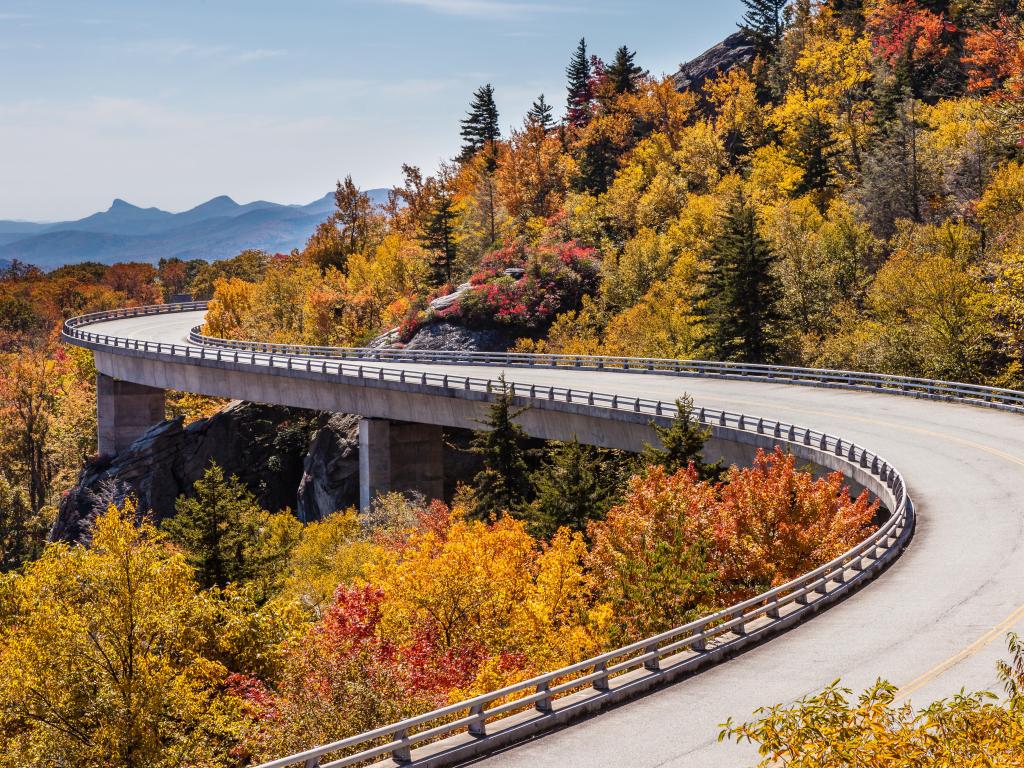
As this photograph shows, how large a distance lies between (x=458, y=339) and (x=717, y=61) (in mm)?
69100

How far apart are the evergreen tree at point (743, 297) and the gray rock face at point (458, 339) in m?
17.5

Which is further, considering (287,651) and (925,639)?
(287,651)

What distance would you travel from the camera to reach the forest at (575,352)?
21109 millimetres

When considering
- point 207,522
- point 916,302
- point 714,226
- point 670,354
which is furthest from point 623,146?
point 207,522

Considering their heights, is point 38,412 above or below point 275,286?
below

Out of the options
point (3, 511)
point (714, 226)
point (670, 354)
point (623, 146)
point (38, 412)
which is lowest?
point (3, 511)

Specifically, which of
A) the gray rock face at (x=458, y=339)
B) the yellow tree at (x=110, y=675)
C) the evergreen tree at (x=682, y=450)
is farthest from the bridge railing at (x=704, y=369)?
the yellow tree at (x=110, y=675)

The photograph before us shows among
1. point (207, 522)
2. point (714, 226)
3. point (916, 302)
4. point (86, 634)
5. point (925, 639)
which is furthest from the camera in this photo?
point (714, 226)

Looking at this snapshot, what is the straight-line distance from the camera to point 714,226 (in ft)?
258

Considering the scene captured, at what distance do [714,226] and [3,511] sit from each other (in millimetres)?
61169

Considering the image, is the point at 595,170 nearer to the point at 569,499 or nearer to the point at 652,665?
the point at 569,499

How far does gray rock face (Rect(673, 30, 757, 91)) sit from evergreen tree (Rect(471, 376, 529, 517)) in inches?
3542

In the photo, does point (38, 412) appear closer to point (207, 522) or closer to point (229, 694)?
point (207, 522)

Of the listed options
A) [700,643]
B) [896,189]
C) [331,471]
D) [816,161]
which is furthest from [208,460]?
[700,643]
